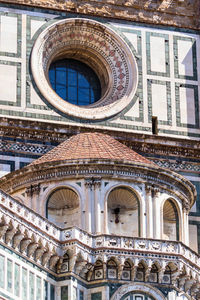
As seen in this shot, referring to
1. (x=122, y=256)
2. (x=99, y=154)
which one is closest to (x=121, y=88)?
(x=99, y=154)

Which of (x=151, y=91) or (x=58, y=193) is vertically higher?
(x=151, y=91)

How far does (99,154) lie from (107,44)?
583cm

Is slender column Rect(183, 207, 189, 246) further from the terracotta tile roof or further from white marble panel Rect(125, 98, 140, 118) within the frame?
white marble panel Rect(125, 98, 140, 118)

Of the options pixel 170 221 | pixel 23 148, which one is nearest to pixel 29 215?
pixel 170 221

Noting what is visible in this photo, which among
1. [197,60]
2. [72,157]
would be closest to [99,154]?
[72,157]

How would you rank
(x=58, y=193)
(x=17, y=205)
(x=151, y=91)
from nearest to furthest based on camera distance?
(x=17, y=205) < (x=58, y=193) < (x=151, y=91)

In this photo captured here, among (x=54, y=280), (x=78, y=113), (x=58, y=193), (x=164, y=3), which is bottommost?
(x=54, y=280)

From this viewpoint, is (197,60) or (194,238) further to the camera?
(197,60)

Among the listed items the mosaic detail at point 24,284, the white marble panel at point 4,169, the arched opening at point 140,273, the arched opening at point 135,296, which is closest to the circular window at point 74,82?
the white marble panel at point 4,169

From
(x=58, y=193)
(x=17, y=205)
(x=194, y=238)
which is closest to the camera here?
(x=17, y=205)

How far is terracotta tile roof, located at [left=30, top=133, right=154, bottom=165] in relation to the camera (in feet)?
117

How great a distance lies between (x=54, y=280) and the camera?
108 ft

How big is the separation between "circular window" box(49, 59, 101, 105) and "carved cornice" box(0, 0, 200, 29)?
152cm

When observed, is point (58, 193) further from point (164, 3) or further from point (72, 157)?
point (164, 3)
